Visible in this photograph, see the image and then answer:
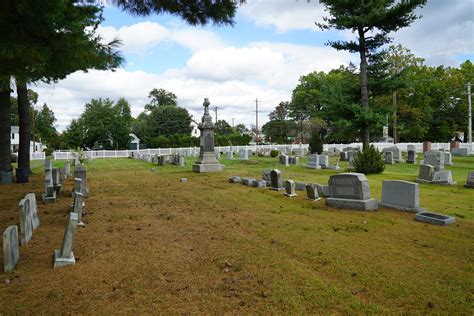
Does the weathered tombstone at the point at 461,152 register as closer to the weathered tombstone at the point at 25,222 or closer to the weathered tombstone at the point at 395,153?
the weathered tombstone at the point at 395,153

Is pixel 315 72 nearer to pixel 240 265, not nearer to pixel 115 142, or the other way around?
pixel 115 142

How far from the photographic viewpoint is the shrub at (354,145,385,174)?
688 inches

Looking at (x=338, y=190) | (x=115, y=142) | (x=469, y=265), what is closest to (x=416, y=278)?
(x=469, y=265)

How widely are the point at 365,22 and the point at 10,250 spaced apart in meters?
19.7

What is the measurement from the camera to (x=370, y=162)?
57.6ft

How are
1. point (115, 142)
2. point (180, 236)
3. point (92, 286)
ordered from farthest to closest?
1. point (115, 142)
2. point (180, 236)
3. point (92, 286)

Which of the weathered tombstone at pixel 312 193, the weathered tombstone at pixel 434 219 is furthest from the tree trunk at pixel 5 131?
the weathered tombstone at pixel 434 219

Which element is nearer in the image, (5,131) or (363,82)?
(5,131)

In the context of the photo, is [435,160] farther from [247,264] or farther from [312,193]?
[247,264]

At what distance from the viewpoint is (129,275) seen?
4.59 meters

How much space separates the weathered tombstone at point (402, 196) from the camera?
841 cm

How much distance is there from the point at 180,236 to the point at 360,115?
1530 centimetres

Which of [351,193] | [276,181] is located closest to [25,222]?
[351,193]

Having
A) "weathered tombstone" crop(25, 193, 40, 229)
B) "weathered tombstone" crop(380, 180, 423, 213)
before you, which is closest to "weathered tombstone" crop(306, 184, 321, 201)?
"weathered tombstone" crop(380, 180, 423, 213)
